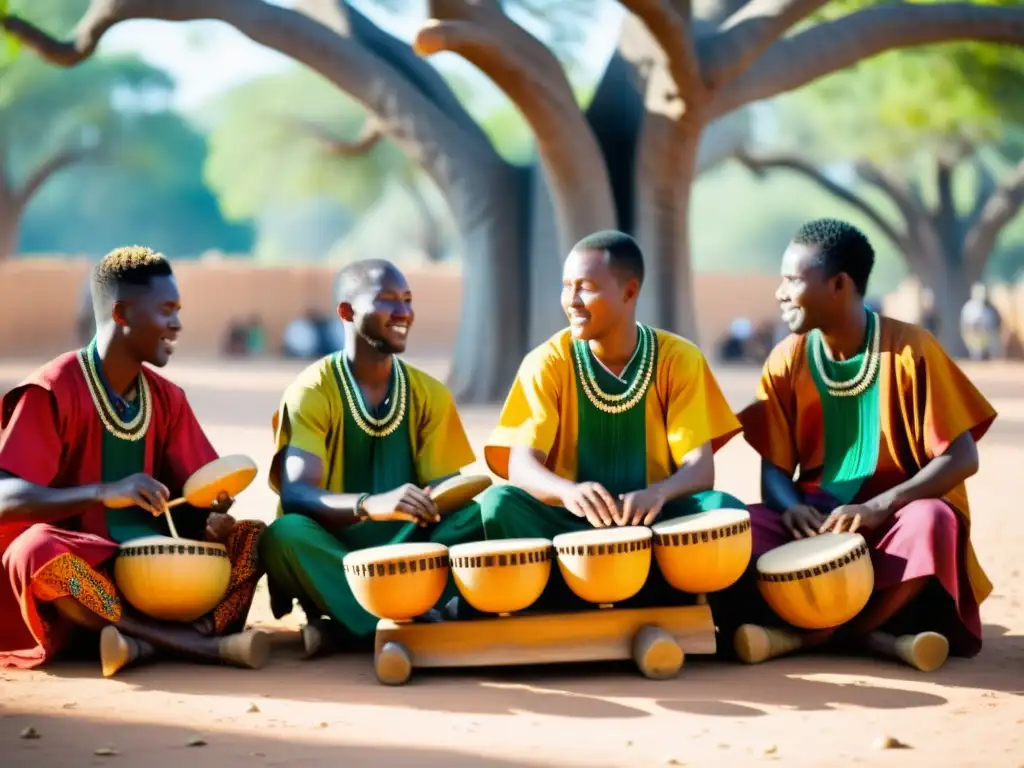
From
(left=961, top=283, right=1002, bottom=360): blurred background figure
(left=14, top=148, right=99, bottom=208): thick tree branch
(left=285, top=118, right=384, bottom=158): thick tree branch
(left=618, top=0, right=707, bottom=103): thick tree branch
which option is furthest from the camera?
(left=14, top=148, right=99, bottom=208): thick tree branch

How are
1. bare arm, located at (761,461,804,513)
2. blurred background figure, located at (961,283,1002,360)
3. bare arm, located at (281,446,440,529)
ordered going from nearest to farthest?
bare arm, located at (281,446,440,529) → bare arm, located at (761,461,804,513) → blurred background figure, located at (961,283,1002,360)

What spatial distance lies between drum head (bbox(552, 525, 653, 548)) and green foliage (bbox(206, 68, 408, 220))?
98.3 ft

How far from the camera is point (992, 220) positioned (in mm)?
28328

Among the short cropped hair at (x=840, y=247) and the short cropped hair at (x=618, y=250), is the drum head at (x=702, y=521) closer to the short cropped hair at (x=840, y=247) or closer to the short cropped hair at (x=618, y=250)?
the short cropped hair at (x=618, y=250)

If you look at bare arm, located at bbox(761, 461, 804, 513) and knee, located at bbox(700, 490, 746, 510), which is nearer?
knee, located at bbox(700, 490, 746, 510)

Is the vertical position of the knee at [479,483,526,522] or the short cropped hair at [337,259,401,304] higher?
the short cropped hair at [337,259,401,304]

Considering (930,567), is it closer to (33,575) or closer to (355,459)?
(355,459)

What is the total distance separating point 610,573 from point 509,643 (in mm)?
424

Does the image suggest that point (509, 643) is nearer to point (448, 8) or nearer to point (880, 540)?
point (880, 540)

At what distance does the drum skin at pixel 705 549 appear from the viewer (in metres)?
4.89

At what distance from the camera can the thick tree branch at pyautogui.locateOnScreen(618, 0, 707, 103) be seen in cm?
1205

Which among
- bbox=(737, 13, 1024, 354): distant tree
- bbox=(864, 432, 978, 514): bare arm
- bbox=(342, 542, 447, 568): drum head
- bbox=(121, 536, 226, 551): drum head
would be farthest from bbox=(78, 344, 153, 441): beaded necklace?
bbox=(737, 13, 1024, 354): distant tree

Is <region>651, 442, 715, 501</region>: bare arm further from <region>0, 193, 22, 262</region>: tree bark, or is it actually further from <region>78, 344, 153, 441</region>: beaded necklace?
<region>0, 193, 22, 262</region>: tree bark

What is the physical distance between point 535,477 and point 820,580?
1007 millimetres
